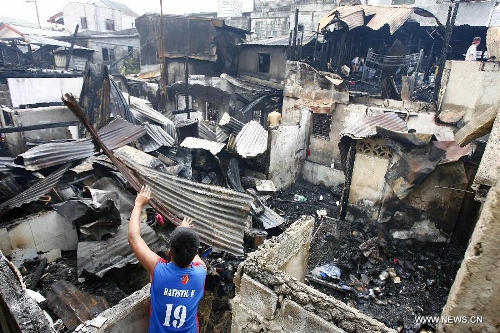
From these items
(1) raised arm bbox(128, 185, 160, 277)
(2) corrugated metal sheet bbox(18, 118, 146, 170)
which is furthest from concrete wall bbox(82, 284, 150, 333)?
(2) corrugated metal sheet bbox(18, 118, 146, 170)

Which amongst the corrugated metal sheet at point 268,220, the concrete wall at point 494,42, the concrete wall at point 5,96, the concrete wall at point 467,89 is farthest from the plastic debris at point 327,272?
the concrete wall at point 5,96

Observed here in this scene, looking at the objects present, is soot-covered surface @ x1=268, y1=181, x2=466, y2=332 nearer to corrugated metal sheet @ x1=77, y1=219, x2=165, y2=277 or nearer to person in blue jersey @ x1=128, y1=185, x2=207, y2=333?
corrugated metal sheet @ x1=77, y1=219, x2=165, y2=277

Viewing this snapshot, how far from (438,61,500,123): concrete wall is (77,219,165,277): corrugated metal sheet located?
11295 millimetres

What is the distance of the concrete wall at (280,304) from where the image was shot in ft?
8.82

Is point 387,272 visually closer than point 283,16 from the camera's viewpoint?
Yes

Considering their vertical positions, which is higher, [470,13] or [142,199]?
[470,13]

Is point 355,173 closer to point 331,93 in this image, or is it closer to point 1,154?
point 331,93

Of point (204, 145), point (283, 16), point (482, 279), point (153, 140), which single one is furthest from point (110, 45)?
point (482, 279)

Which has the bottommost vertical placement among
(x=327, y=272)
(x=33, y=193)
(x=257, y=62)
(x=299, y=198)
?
(x=299, y=198)

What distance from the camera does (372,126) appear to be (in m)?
8.17

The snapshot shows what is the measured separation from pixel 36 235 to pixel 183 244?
13.5 feet

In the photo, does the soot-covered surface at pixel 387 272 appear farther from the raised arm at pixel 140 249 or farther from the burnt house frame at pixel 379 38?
the burnt house frame at pixel 379 38

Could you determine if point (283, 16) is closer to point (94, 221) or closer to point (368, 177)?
point (368, 177)

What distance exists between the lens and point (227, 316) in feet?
Answer: 17.7
